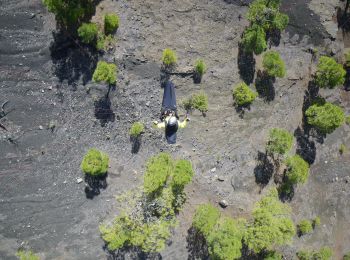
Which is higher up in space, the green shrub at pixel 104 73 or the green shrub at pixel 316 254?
the green shrub at pixel 104 73

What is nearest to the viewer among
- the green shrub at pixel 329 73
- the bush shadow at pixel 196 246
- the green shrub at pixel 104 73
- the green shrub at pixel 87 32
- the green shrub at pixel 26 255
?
the green shrub at pixel 87 32

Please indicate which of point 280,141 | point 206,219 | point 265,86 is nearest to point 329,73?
point 265,86

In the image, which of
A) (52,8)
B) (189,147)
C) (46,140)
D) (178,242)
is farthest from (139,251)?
(52,8)

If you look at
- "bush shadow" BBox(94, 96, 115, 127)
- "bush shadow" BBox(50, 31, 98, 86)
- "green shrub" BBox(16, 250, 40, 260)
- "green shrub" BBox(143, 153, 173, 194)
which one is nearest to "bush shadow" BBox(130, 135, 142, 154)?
"green shrub" BBox(143, 153, 173, 194)

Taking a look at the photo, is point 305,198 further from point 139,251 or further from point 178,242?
point 139,251

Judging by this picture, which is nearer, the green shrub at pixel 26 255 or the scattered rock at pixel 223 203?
the green shrub at pixel 26 255

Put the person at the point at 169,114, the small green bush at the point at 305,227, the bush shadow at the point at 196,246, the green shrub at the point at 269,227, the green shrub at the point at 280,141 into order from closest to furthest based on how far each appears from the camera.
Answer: the green shrub at the point at 269,227
the green shrub at the point at 280,141
the person at the point at 169,114
the bush shadow at the point at 196,246
the small green bush at the point at 305,227

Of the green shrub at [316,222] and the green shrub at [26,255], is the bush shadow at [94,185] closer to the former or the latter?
the green shrub at [26,255]

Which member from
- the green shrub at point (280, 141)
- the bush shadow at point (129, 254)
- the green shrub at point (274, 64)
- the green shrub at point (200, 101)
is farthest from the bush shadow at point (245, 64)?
the bush shadow at point (129, 254)
